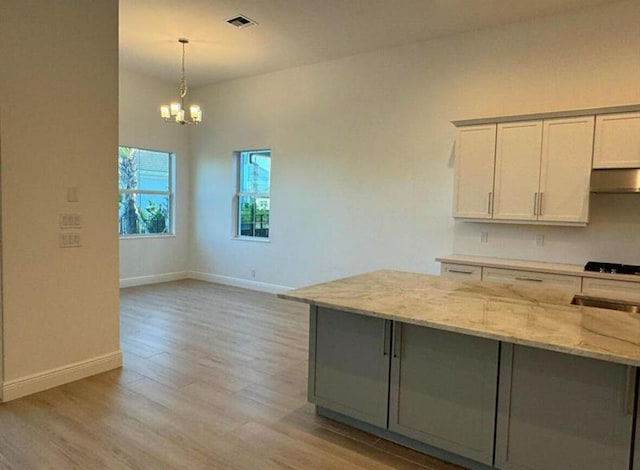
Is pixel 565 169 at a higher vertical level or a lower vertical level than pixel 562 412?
higher

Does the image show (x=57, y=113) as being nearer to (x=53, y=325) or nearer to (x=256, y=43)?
(x=53, y=325)

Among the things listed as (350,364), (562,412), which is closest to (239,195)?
(350,364)

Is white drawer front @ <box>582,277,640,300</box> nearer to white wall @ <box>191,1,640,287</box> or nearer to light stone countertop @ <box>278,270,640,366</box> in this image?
white wall @ <box>191,1,640,287</box>

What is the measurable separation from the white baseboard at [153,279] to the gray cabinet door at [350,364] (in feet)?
16.5

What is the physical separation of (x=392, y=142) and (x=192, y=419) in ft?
12.7

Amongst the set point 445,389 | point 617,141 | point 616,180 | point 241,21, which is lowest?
point 445,389

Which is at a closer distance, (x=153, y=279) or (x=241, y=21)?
(x=241, y=21)

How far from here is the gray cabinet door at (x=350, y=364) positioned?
2430mm

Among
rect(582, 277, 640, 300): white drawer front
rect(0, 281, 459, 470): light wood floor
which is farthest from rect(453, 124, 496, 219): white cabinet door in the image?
rect(0, 281, 459, 470): light wood floor

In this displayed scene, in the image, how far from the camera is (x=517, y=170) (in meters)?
4.19

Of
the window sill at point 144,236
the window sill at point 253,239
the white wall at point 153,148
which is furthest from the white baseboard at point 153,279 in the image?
the window sill at point 253,239

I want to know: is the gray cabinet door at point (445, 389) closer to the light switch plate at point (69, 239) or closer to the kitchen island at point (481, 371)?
the kitchen island at point (481, 371)

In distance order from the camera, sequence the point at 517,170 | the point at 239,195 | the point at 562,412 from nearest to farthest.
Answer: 1. the point at 562,412
2. the point at 517,170
3. the point at 239,195

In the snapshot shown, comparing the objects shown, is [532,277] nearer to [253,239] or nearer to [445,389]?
[445,389]
